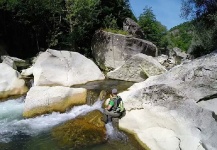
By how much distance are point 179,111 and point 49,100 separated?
7908 mm

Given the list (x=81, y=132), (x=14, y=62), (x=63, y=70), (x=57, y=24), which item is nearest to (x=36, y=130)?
(x=81, y=132)

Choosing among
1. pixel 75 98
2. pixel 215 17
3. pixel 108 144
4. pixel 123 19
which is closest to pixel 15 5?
pixel 123 19

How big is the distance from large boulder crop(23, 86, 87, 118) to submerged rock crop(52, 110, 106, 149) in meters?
1.79

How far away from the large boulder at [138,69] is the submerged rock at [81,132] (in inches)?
340

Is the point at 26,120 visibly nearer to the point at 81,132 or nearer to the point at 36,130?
the point at 36,130

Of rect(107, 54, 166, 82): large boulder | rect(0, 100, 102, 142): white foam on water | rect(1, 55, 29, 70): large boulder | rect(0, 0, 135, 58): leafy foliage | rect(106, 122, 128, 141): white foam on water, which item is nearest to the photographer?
rect(106, 122, 128, 141): white foam on water

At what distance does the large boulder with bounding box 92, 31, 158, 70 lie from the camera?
3044 cm

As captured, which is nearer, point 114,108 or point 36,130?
point 36,130

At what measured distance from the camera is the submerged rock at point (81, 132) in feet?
47.0

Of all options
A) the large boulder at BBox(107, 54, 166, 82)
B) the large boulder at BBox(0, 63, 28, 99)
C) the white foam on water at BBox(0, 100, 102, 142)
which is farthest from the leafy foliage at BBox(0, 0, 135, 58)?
the white foam on water at BBox(0, 100, 102, 142)

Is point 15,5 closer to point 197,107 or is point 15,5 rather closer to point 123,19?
point 123,19

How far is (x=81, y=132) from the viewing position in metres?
15.4

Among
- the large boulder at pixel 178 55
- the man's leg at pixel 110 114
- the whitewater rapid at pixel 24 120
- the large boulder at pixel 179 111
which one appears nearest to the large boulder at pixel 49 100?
the whitewater rapid at pixel 24 120

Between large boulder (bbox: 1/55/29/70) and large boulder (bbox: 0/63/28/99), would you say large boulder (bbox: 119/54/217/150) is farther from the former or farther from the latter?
large boulder (bbox: 1/55/29/70)
